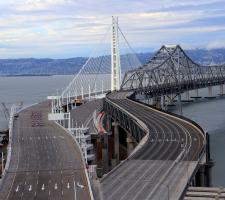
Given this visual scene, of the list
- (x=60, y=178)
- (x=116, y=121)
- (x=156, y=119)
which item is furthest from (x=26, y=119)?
(x=60, y=178)

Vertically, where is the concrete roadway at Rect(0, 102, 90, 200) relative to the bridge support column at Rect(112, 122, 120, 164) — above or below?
above

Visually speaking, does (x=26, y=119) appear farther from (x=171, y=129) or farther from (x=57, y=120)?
(x=171, y=129)

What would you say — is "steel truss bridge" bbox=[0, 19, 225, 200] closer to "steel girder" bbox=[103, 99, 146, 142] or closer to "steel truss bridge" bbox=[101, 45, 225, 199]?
"steel truss bridge" bbox=[101, 45, 225, 199]

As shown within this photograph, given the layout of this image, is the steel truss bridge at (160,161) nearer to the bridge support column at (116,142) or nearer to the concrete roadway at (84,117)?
the bridge support column at (116,142)

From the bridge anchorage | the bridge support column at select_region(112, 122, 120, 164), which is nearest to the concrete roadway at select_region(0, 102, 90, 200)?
the bridge anchorage

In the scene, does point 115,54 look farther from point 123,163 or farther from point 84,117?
point 123,163

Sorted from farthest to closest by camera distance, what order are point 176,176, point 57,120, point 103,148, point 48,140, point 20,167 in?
point 57,120, point 103,148, point 48,140, point 20,167, point 176,176

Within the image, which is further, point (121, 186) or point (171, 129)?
point (171, 129)

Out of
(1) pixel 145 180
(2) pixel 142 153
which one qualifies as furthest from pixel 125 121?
(1) pixel 145 180
